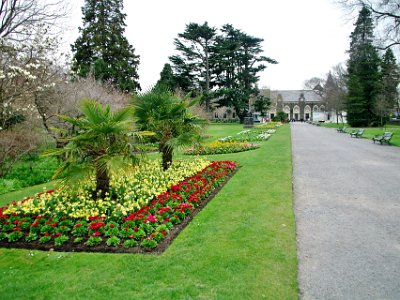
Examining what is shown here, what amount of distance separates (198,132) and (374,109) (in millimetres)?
40861

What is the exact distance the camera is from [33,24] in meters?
10.2

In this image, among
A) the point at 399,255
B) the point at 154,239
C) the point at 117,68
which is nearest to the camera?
the point at 399,255

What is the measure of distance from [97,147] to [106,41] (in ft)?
129


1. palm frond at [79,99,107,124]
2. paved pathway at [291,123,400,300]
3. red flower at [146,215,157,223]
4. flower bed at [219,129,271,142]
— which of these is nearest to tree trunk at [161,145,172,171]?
palm frond at [79,99,107,124]

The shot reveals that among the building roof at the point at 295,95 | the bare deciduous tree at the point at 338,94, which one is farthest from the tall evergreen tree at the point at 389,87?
the building roof at the point at 295,95

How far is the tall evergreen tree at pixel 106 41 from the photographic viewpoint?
40969mm

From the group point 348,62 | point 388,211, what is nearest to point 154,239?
point 388,211

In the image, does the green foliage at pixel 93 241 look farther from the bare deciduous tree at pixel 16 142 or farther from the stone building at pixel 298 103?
the stone building at pixel 298 103

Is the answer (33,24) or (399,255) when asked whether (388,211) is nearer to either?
(399,255)

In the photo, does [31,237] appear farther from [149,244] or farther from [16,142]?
[16,142]

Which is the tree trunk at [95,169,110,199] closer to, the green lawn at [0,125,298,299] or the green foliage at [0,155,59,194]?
the green lawn at [0,125,298,299]

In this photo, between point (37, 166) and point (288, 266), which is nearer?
point (288, 266)

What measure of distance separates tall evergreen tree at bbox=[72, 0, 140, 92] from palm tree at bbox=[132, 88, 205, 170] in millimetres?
31859

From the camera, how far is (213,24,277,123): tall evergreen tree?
45500 millimetres
